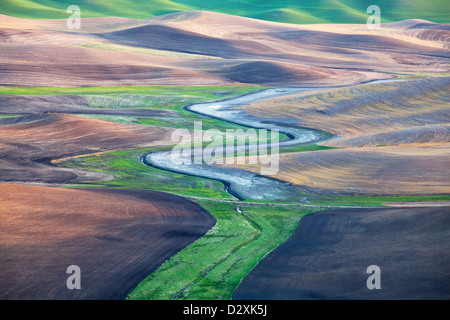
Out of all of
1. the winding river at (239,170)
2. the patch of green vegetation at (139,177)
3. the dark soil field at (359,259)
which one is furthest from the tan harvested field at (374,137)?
the dark soil field at (359,259)

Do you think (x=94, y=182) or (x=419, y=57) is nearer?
→ (x=94, y=182)

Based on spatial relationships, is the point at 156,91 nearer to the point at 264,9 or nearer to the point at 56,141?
the point at 56,141

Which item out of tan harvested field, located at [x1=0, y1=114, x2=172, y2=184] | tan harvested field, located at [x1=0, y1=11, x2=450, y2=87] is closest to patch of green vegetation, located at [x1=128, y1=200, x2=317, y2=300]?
tan harvested field, located at [x1=0, y1=114, x2=172, y2=184]

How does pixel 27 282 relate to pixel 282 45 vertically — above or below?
below

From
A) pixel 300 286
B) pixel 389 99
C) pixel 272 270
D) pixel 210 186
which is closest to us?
pixel 300 286

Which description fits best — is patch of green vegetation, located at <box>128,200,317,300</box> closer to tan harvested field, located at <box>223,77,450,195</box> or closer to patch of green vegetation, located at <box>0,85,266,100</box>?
tan harvested field, located at <box>223,77,450,195</box>

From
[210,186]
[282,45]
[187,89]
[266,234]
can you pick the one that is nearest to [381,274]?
[266,234]
